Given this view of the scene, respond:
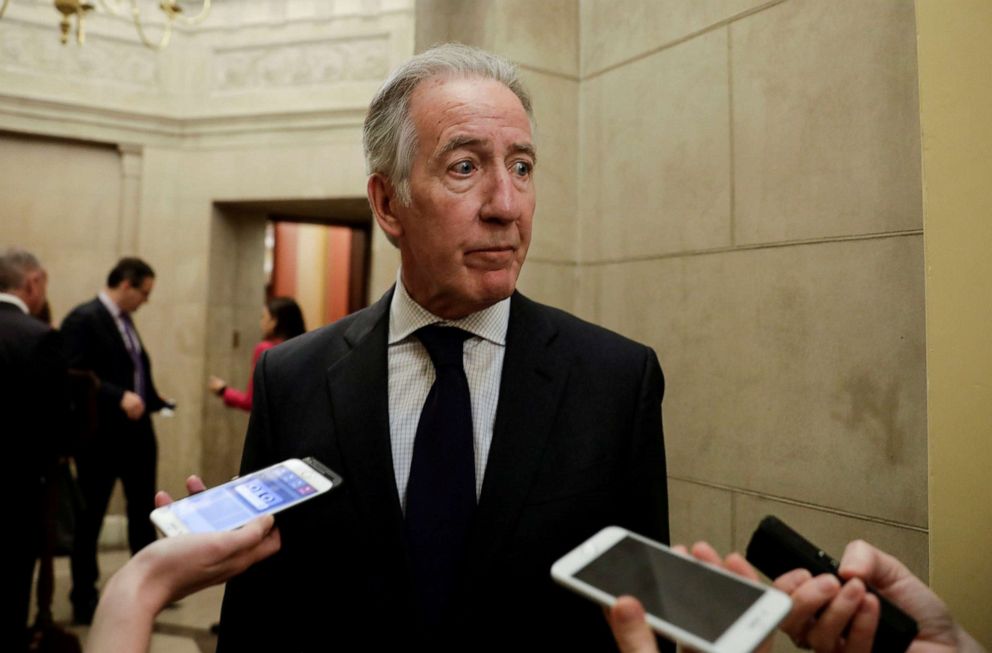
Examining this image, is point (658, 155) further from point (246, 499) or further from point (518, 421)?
point (246, 499)

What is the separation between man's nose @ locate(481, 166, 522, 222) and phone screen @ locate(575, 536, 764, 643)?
25.1 inches

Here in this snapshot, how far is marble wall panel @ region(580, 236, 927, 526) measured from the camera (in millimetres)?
1565

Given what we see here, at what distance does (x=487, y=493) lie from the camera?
45.7 inches

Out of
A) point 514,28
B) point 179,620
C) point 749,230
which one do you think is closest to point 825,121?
point 749,230

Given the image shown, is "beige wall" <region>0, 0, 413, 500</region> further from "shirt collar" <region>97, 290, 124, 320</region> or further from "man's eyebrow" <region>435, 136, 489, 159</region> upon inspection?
"man's eyebrow" <region>435, 136, 489, 159</region>

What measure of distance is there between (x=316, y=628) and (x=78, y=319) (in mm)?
3551

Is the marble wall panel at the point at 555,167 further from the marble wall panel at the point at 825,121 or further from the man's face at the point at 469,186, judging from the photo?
the man's face at the point at 469,186

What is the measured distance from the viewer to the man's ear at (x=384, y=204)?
Answer: 1374mm

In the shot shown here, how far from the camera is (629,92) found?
7.38ft

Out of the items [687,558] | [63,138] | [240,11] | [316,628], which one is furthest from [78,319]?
[687,558]

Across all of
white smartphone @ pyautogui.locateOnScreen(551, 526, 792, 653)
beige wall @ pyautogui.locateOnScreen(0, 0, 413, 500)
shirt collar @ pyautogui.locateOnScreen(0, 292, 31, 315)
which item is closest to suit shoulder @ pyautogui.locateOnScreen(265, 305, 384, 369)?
white smartphone @ pyautogui.locateOnScreen(551, 526, 792, 653)

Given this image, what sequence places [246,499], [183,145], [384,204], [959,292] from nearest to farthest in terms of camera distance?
[246,499]
[959,292]
[384,204]
[183,145]

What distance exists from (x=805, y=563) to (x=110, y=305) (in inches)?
168

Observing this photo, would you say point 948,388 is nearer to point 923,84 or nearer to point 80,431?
point 923,84
